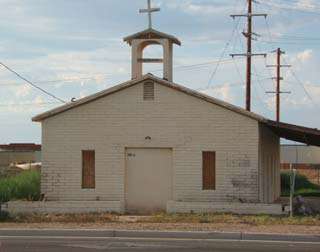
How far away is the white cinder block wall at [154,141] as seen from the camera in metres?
23.3

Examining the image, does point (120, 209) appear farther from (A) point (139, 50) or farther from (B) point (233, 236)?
(B) point (233, 236)

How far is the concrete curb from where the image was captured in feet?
53.9

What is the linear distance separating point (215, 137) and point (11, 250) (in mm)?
10935

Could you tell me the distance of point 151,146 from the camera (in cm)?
2359

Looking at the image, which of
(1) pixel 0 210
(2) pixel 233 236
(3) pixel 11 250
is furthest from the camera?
(1) pixel 0 210

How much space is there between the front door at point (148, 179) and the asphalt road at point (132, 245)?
7079 millimetres

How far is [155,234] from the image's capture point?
17.0 m

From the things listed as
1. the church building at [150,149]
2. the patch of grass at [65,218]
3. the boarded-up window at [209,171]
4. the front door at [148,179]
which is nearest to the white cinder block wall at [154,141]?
the church building at [150,149]

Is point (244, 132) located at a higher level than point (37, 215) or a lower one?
higher

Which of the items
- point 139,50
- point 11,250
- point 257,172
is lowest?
point 11,250

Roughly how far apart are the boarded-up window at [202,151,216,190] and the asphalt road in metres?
7.39

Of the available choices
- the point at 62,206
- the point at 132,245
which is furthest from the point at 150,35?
the point at 132,245

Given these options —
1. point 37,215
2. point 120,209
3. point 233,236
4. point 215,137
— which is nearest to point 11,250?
point 233,236

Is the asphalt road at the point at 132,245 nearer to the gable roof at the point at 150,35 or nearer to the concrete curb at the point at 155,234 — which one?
the concrete curb at the point at 155,234
